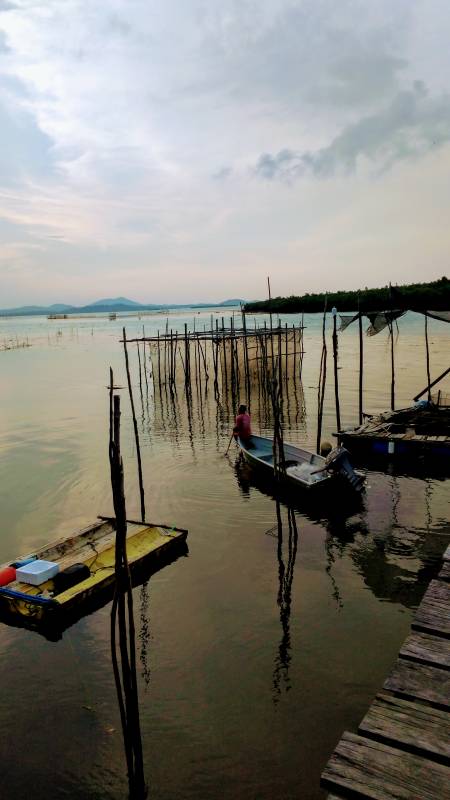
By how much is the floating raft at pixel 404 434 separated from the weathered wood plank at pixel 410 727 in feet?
32.1

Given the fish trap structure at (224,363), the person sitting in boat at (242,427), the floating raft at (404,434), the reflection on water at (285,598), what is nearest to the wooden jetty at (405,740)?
the reflection on water at (285,598)

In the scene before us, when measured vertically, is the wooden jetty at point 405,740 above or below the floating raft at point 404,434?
above

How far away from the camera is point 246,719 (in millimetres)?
5449

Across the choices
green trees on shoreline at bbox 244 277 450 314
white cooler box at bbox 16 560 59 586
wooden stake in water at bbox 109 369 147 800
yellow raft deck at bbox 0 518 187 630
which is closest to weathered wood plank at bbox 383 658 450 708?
wooden stake in water at bbox 109 369 147 800

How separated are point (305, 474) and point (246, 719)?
630 centimetres

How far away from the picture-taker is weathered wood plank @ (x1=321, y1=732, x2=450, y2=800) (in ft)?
10.9

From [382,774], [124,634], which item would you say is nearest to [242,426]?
[124,634]

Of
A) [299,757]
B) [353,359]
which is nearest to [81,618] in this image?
[299,757]

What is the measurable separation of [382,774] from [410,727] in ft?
1.62

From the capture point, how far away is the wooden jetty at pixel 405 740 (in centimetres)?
338

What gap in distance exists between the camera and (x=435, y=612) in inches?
207

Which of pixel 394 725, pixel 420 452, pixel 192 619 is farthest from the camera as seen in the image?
pixel 420 452

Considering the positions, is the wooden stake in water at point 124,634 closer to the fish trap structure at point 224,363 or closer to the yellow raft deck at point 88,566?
the yellow raft deck at point 88,566

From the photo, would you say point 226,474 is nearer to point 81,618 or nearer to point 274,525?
point 274,525
